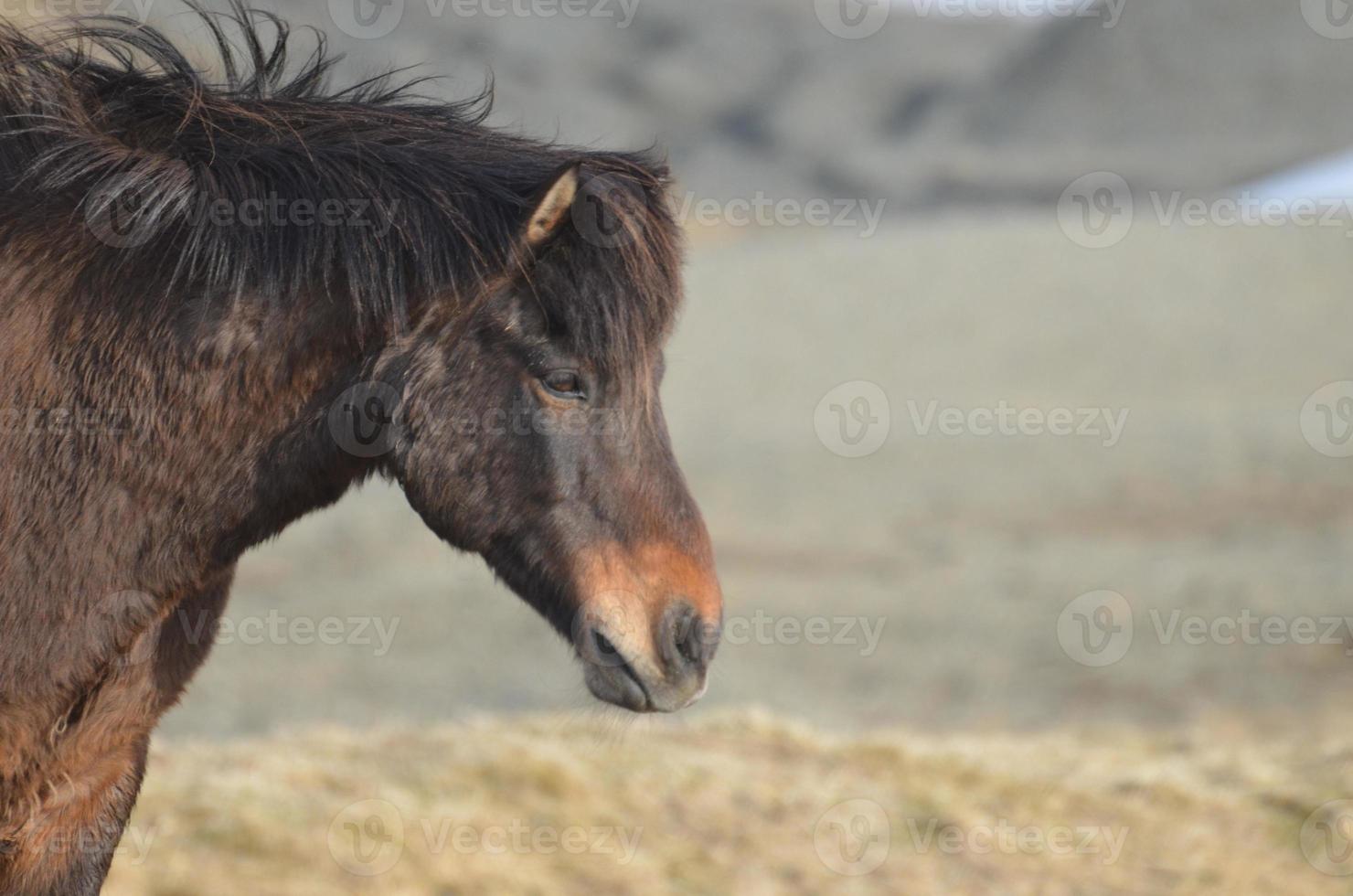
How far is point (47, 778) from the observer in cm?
309

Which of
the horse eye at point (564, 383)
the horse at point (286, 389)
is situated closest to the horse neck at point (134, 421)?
the horse at point (286, 389)

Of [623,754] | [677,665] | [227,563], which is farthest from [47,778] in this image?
[623,754]

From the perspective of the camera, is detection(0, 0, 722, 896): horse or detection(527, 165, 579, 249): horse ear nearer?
detection(527, 165, 579, 249): horse ear

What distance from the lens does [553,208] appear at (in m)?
2.95

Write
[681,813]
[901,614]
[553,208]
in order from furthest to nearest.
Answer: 1. [901,614]
2. [681,813]
3. [553,208]

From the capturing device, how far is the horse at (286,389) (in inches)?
118

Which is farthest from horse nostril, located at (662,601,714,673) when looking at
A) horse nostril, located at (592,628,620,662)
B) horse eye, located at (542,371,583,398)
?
horse eye, located at (542,371,583,398)

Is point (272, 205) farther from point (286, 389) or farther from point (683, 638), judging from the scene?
point (683, 638)

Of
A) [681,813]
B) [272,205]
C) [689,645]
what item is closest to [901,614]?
[681,813]

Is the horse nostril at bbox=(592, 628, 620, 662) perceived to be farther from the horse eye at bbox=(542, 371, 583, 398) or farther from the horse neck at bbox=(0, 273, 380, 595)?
the horse neck at bbox=(0, 273, 380, 595)

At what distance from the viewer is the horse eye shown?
3.04 metres

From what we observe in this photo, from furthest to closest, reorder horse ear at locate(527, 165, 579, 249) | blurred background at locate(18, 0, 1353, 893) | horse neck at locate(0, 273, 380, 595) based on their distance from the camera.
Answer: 1. blurred background at locate(18, 0, 1353, 893)
2. horse neck at locate(0, 273, 380, 595)
3. horse ear at locate(527, 165, 579, 249)

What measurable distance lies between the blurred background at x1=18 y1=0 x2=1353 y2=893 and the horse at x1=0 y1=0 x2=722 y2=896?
0.81m

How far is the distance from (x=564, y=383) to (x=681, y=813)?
3.14 meters
